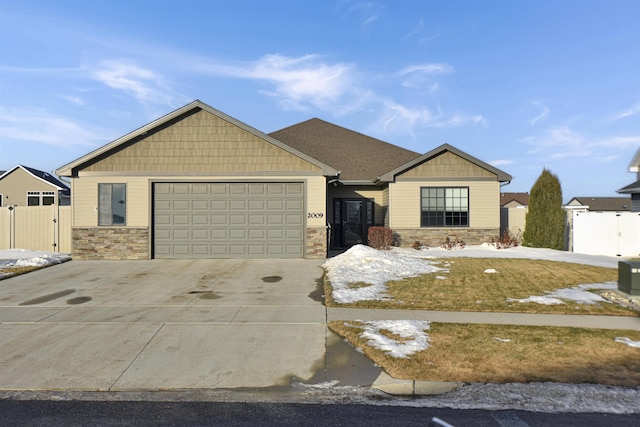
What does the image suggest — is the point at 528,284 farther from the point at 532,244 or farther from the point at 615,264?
the point at 532,244

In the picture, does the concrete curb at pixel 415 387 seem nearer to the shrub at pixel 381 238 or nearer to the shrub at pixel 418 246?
the shrub at pixel 381 238

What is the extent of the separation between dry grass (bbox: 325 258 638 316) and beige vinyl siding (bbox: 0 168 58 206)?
108 ft

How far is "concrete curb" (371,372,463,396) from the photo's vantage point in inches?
190

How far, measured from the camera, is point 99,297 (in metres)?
9.41

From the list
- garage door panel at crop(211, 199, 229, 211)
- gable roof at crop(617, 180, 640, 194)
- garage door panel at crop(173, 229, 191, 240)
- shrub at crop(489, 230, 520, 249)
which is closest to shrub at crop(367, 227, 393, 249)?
shrub at crop(489, 230, 520, 249)

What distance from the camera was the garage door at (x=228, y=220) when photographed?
1512 cm

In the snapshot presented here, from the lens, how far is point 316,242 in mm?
15203

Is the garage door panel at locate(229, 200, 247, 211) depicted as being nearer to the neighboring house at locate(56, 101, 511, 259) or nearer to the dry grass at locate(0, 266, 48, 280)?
the neighboring house at locate(56, 101, 511, 259)

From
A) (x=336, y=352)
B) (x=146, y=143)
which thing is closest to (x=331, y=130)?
(x=146, y=143)

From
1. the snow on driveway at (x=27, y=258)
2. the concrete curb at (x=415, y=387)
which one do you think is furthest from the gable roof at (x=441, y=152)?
the concrete curb at (x=415, y=387)

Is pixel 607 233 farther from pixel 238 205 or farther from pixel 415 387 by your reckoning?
pixel 415 387

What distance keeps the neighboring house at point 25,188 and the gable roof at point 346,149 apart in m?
21.4

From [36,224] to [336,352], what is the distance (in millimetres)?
16320

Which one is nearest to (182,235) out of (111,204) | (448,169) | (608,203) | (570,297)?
(111,204)
